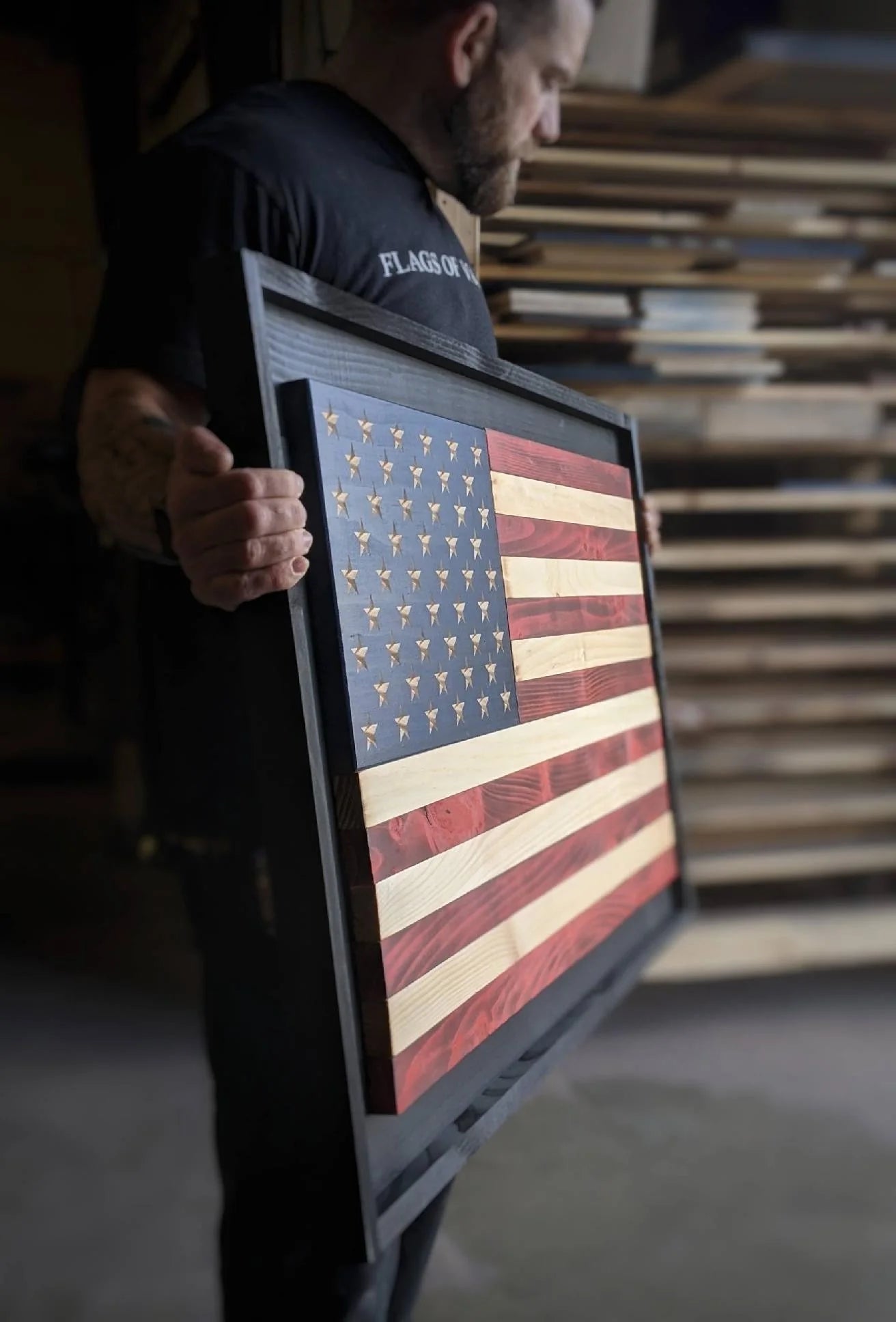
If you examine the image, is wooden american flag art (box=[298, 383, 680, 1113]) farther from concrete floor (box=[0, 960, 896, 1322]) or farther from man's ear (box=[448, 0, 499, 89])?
concrete floor (box=[0, 960, 896, 1322])

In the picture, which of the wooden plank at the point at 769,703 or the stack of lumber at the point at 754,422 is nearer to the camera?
the stack of lumber at the point at 754,422

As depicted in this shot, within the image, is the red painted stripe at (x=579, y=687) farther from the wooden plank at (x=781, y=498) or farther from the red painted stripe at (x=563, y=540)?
the wooden plank at (x=781, y=498)

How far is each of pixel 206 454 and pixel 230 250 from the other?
316 millimetres

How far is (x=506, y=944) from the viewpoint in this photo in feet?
3.25

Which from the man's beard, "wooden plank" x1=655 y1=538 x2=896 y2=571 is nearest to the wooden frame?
the man's beard

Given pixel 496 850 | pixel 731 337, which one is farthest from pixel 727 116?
pixel 496 850

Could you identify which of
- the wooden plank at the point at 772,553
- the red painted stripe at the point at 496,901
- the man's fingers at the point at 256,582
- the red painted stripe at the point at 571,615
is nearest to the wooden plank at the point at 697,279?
the wooden plank at the point at 772,553

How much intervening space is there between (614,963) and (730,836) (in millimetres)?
1191

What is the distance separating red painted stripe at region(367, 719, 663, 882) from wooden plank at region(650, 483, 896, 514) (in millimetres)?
889

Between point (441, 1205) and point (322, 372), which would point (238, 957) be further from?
point (322, 372)

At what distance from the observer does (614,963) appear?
125 centimetres

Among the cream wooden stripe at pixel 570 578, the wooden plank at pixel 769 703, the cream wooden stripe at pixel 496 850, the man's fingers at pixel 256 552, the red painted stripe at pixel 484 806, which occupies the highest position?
the man's fingers at pixel 256 552

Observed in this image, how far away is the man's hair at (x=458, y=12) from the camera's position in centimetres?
129

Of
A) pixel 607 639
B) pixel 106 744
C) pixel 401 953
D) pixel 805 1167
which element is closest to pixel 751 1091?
pixel 805 1167
